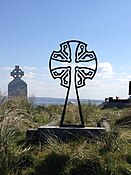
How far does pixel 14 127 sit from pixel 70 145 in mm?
1053

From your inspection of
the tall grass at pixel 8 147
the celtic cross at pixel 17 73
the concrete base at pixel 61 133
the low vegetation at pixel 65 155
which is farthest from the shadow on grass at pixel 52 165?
the celtic cross at pixel 17 73

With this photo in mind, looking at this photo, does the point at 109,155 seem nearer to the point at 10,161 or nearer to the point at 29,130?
the point at 10,161

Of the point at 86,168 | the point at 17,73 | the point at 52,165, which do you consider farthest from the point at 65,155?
the point at 17,73

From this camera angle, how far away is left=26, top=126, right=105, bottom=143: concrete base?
8203 millimetres

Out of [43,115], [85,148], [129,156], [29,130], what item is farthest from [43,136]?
[43,115]

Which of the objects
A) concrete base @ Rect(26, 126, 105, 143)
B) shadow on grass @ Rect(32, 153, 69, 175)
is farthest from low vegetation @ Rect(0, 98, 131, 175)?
concrete base @ Rect(26, 126, 105, 143)

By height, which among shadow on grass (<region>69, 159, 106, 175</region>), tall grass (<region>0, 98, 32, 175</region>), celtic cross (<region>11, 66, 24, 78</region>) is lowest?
shadow on grass (<region>69, 159, 106, 175</region>)

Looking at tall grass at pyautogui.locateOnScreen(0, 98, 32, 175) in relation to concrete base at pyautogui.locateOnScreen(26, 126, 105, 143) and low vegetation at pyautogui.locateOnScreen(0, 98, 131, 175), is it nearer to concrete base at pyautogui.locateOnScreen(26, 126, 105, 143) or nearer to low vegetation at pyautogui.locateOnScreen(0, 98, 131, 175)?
low vegetation at pyautogui.locateOnScreen(0, 98, 131, 175)

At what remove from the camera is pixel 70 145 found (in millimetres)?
7578

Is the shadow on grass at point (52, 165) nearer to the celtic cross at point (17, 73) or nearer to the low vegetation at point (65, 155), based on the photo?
the low vegetation at point (65, 155)

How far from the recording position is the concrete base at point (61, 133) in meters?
8.20

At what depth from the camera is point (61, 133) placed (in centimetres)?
836

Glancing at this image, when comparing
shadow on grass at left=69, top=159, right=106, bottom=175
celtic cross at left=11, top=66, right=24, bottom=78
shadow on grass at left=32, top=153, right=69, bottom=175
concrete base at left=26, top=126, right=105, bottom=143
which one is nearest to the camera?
shadow on grass at left=69, top=159, right=106, bottom=175

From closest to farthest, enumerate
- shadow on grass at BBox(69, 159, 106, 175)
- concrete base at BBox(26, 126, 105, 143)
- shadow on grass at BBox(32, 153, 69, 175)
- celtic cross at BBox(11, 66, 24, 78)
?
shadow on grass at BBox(69, 159, 106, 175)
shadow on grass at BBox(32, 153, 69, 175)
concrete base at BBox(26, 126, 105, 143)
celtic cross at BBox(11, 66, 24, 78)
